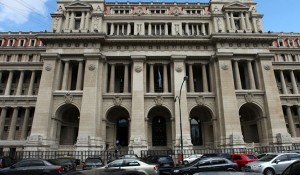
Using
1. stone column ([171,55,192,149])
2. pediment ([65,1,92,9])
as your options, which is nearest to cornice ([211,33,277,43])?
stone column ([171,55,192,149])

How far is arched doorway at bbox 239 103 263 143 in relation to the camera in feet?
126

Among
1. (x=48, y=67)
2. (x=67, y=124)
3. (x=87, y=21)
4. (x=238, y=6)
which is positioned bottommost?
(x=67, y=124)

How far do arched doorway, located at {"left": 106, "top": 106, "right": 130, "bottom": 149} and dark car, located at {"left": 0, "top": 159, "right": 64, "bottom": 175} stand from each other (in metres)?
23.2

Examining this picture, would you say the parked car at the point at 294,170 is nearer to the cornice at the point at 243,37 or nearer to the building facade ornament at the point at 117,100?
the building facade ornament at the point at 117,100

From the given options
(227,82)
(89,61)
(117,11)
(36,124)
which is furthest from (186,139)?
(117,11)

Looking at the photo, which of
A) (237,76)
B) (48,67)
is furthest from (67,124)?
(237,76)

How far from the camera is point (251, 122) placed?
40.6 m

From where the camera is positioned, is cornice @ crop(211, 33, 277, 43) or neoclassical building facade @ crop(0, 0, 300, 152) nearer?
neoclassical building facade @ crop(0, 0, 300, 152)

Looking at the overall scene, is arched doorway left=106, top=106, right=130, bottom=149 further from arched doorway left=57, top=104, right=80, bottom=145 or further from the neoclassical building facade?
arched doorway left=57, top=104, right=80, bottom=145

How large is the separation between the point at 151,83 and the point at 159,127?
27.0 ft

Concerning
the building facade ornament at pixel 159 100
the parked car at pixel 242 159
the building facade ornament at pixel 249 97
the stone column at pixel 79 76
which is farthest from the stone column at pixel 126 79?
the parked car at pixel 242 159

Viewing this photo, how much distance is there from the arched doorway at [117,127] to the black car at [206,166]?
80.9 feet

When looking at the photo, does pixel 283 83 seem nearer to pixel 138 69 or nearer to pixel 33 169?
pixel 138 69

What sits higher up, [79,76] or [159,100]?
[79,76]
